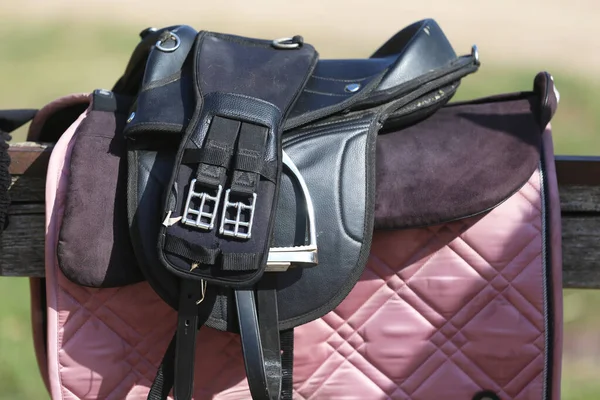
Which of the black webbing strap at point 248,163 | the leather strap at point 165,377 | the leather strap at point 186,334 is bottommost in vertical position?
the leather strap at point 165,377

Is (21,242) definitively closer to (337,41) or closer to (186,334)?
(186,334)

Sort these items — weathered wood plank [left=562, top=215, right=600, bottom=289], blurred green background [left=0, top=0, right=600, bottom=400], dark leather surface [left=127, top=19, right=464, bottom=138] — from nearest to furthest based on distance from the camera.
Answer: dark leather surface [left=127, top=19, right=464, bottom=138]
weathered wood plank [left=562, top=215, right=600, bottom=289]
blurred green background [left=0, top=0, right=600, bottom=400]

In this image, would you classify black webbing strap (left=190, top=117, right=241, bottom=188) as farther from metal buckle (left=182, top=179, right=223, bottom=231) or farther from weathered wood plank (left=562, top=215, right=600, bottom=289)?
weathered wood plank (left=562, top=215, right=600, bottom=289)

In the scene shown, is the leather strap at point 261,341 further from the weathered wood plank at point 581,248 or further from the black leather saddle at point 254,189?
the weathered wood plank at point 581,248

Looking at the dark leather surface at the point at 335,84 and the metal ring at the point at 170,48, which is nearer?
the dark leather surface at the point at 335,84

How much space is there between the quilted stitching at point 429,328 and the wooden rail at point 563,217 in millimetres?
157

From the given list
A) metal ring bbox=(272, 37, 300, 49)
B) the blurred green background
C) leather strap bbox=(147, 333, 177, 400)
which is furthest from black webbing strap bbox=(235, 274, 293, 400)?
the blurred green background

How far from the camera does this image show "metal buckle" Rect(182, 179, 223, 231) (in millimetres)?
992

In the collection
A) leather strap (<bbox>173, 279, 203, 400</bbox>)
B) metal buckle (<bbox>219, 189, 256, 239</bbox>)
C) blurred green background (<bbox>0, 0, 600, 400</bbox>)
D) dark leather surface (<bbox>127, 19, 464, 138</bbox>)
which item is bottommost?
blurred green background (<bbox>0, 0, 600, 400</bbox>)

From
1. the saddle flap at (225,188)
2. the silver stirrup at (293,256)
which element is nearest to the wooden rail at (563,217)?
the saddle flap at (225,188)

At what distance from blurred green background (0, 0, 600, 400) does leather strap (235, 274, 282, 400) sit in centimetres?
181

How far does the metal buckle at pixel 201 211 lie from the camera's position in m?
0.99

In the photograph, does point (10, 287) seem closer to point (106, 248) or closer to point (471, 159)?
point (106, 248)

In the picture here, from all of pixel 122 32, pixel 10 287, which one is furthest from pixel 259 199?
pixel 122 32
